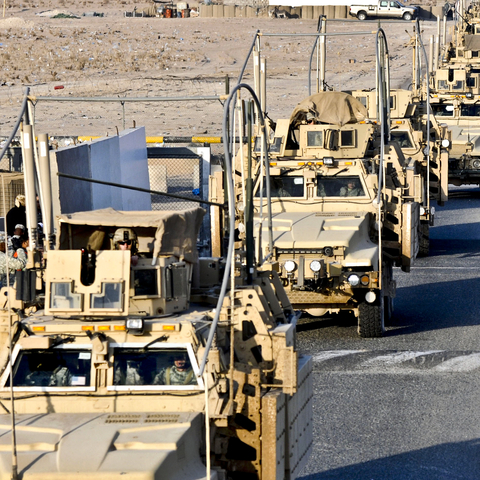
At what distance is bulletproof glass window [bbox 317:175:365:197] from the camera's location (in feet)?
49.8

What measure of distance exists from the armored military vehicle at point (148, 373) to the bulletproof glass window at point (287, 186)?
24.1ft

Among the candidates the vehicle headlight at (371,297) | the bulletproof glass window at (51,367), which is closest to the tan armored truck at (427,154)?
the vehicle headlight at (371,297)

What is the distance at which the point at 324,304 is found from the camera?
1355 centimetres

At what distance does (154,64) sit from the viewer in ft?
164

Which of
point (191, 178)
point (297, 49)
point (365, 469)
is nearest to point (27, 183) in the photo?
point (365, 469)

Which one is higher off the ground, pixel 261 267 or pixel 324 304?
pixel 261 267

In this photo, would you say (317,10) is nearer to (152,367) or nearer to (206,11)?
(206,11)

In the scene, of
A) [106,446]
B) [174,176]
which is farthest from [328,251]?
[174,176]

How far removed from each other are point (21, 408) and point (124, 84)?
37.3 metres

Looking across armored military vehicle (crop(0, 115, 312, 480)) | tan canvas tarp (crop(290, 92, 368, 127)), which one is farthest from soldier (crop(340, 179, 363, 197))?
armored military vehicle (crop(0, 115, 312, 480))

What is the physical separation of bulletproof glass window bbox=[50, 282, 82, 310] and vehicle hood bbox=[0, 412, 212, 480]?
2.40 feet

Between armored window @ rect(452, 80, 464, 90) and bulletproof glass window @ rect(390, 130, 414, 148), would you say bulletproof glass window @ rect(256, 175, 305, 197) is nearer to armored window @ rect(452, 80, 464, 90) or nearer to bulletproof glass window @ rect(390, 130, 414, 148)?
bulletproof glass window @ rect(390, 130, 414, 148)

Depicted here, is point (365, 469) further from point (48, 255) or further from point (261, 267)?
point (48, 255)

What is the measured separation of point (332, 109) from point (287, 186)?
3.65 metres
